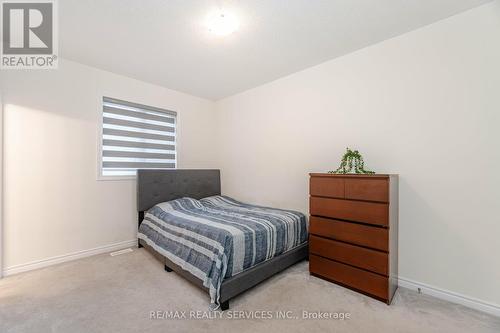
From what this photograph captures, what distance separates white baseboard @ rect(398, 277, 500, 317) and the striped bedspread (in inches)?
42.6

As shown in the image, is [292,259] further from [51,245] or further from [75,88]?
[75,88]

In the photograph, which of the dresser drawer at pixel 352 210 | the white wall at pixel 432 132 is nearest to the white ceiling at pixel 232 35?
the white wall at pixel 432 132

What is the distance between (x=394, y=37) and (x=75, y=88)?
3.70 m

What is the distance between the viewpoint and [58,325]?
5.32 feet

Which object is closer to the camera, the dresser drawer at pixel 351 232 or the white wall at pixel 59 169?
the dresser drawer at pixel 351 232

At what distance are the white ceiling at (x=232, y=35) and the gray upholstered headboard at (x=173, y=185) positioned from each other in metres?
1.47

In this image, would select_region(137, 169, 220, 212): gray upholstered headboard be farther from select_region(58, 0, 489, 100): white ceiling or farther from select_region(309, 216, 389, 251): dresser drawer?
select_region(309, 216, 389, 251): dresser drawer

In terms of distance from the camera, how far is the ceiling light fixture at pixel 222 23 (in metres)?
1.96

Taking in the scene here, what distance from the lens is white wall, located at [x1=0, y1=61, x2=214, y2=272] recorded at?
2.42 metres

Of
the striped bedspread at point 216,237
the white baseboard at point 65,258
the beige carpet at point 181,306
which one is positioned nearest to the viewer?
the beige carpet at point 181,306

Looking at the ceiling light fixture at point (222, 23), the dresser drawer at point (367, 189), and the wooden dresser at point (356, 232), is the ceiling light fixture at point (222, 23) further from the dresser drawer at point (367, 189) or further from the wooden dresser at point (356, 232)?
the dresser drawer at point (367, 189)

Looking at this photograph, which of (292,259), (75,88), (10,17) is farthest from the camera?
(75,88)

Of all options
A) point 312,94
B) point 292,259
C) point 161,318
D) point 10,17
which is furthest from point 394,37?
point 10,17

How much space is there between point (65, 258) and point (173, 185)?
5.06 ft
